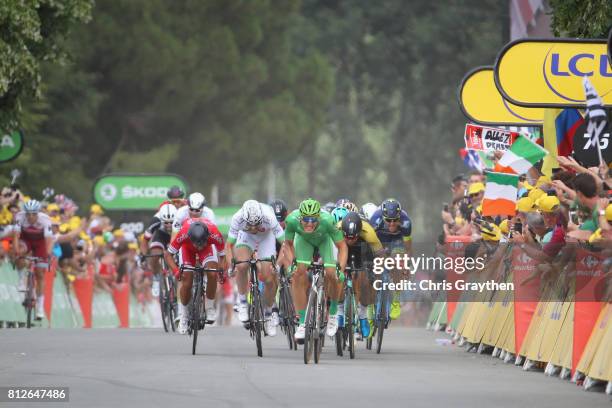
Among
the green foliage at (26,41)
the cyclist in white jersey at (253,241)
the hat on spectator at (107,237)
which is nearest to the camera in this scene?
the cyclist in white jersey at (253,241)

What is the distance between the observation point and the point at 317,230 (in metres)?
17.5

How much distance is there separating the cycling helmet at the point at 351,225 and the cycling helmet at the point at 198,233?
5.11 ft

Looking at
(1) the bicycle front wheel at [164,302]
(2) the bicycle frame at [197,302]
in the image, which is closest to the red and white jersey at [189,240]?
(2) the bicycle frame at [197,302]

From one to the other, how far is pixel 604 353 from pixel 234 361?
16.2 feet

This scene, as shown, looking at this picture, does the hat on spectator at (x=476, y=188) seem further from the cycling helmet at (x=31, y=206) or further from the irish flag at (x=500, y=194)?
the cycling helmet at (x=31, y=206)

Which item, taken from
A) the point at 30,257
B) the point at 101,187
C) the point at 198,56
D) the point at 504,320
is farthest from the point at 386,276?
the point at 198,56

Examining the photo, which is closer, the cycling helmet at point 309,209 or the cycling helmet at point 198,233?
the cycling helmet at point 309,209

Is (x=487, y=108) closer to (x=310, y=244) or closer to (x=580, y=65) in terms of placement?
(x=310, y=244)

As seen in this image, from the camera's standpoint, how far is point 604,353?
1367 cm

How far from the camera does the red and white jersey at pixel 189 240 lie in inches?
741

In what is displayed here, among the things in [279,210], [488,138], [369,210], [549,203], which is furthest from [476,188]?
[549,203]

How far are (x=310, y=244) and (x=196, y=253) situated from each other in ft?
6.62

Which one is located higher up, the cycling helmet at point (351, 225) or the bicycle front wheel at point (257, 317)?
the cycling helmet at point (351, 225)

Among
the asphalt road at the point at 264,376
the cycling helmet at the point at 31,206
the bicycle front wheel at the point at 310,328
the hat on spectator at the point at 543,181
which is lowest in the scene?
the asphalt road at the point at 264,376
